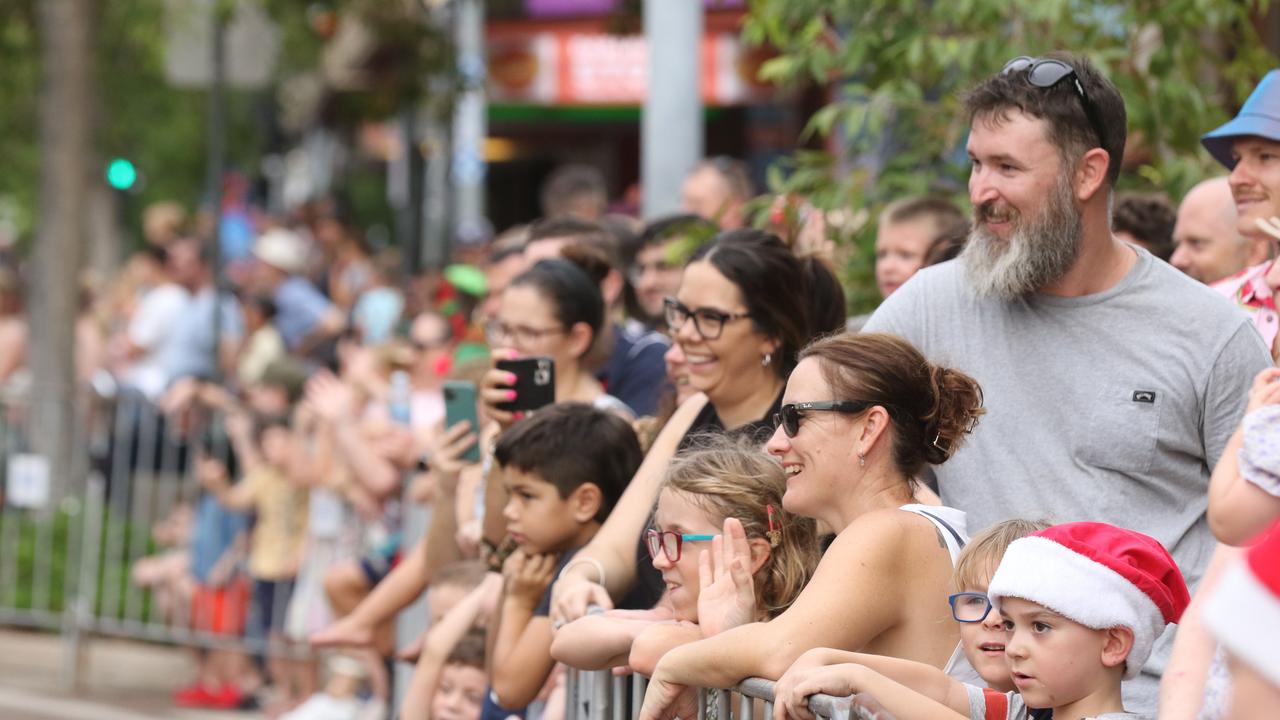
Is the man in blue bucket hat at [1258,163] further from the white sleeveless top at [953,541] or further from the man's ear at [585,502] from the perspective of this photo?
the man's ear at [585,502]

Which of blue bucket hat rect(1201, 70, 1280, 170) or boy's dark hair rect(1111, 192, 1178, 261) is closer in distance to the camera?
blue bucket hat rect(1201, 70, 1280, 170)

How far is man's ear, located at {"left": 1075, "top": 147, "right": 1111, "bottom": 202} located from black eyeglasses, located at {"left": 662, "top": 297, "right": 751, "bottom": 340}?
1100 millimetres

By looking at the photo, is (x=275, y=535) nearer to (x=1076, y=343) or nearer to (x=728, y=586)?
(x=728, y=586)

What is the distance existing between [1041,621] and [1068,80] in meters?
1.39

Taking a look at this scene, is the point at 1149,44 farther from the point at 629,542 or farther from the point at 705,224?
the point at 629,542

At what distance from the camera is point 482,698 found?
6180mm

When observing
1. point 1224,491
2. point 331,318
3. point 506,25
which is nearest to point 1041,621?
point 1224,491

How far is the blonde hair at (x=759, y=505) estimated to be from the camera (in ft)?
14.3

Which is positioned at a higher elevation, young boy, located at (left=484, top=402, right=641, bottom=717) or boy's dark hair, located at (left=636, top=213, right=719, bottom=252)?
boy's dark hair, located at (left=636, top=213, right=719, bottom=252)

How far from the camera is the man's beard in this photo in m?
4.34

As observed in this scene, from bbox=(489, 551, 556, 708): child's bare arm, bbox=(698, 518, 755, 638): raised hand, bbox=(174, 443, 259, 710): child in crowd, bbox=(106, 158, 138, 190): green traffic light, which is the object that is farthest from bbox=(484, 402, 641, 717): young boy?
bbox=(106, 158, 138, 190): green traffic light

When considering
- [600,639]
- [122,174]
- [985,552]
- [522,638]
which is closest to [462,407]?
[522,638]

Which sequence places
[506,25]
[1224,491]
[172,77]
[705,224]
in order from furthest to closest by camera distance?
[506,25]
[172,77]
[705,224]
[1224,491]

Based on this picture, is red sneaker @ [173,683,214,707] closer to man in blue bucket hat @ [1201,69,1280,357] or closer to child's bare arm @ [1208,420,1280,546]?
man in blue bucket hat @ [1201,69,1280,357]
